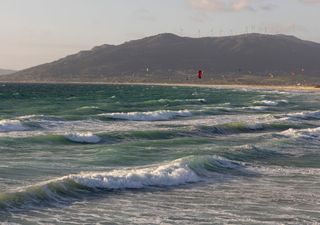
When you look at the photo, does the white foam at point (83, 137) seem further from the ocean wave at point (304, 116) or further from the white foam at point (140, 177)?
the ocean wave at point (304, 116)

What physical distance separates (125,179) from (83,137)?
14828mm

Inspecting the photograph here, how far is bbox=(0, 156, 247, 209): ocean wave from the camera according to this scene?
63.5ft

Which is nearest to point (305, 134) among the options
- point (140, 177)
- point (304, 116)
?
point (304, 116)

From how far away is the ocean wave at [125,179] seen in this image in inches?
762

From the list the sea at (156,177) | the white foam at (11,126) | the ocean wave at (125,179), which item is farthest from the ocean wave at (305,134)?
the white foam at (11,126)

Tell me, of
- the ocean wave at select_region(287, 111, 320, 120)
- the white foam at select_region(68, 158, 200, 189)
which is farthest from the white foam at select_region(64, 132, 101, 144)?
the ocean wave at select_region(287, 111, 320, 120)

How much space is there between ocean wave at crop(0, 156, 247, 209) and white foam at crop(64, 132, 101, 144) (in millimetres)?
10115

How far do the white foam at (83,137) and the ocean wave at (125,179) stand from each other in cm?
1012

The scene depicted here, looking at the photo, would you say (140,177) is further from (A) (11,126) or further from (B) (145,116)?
(B) (145,116)

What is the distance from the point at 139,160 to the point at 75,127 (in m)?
17.6

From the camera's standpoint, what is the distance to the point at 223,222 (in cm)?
1730

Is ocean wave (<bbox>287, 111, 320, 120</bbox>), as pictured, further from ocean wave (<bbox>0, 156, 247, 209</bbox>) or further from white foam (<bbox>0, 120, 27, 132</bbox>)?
ocean wave (<bbox>0, 156, 247, 209</bbox>)

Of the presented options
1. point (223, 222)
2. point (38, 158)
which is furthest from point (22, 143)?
point (223, 222)

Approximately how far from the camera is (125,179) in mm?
22344
